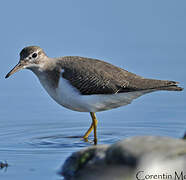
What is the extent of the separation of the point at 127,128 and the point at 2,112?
3026mm

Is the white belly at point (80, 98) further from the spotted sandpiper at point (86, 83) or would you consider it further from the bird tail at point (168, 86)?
the bird tail at point (168, 86)

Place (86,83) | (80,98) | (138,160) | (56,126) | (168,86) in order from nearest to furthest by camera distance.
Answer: (138,160)
(80,98)
(86,83)
(168,86)
(56,126)

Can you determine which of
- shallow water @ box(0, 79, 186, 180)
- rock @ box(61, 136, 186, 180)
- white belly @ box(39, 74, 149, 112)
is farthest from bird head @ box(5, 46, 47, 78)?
rock @ box(61, 136, 186, 180)

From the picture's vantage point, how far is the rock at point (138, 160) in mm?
6344

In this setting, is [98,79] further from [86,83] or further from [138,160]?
[138,160]

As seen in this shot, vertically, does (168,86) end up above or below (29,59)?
below

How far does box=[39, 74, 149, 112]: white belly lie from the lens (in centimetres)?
967

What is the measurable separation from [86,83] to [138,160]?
12.2 ft

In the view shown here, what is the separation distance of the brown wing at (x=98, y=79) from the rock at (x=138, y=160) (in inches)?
117

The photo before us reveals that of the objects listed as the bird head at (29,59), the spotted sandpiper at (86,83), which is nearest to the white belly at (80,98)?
the spotted sandpiper at (86,83)

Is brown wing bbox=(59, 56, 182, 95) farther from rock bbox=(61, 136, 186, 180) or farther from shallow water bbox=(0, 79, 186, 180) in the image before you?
rock bbox=(61, 136, 186, 180)

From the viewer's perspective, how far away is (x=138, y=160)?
20.8 ft

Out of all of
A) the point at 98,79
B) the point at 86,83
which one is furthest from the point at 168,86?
the point at 86,83

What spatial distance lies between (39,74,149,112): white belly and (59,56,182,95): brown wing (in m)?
0.09
